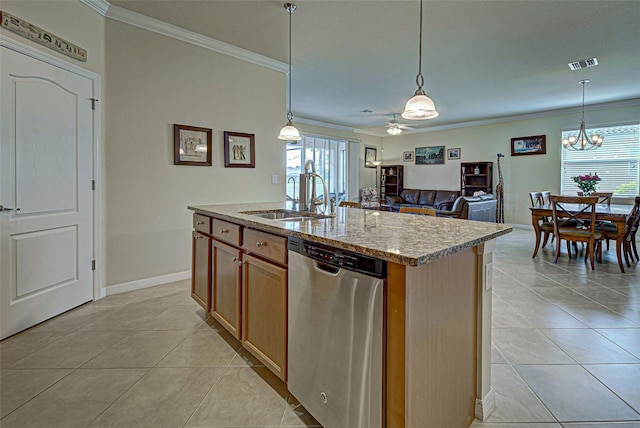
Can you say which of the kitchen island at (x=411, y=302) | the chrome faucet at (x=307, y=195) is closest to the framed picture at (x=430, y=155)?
the chrome faucet at (x=307, y=195)

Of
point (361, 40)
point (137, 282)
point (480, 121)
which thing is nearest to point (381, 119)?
point (480, 121)

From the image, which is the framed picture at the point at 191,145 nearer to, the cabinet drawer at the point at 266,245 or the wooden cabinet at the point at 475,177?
the cabinet drawer at the point at 266,245

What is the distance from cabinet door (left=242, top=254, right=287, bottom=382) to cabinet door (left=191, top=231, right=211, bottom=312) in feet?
1.97

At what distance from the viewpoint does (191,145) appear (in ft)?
11.8

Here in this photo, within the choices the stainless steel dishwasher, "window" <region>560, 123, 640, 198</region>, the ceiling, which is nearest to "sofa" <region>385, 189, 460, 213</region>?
"window" <region>560, 123, 640, 198</region>

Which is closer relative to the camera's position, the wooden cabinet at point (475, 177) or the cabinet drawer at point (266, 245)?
the cabinet drawer at point (266, 245)

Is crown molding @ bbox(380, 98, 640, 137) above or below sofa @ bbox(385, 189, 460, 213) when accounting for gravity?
above

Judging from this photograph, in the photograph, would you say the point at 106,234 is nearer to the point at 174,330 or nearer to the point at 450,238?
the point at 174,330

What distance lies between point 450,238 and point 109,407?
1801 mm

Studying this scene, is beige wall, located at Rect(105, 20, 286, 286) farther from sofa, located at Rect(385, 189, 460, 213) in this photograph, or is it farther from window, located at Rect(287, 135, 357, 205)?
sofa, located at Rect(385, 189, 460, 213)

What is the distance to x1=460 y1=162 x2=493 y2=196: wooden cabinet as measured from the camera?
8.02m

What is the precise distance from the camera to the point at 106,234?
10.2ft

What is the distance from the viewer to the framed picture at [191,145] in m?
3.50

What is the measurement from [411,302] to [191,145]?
3217 millimetres
